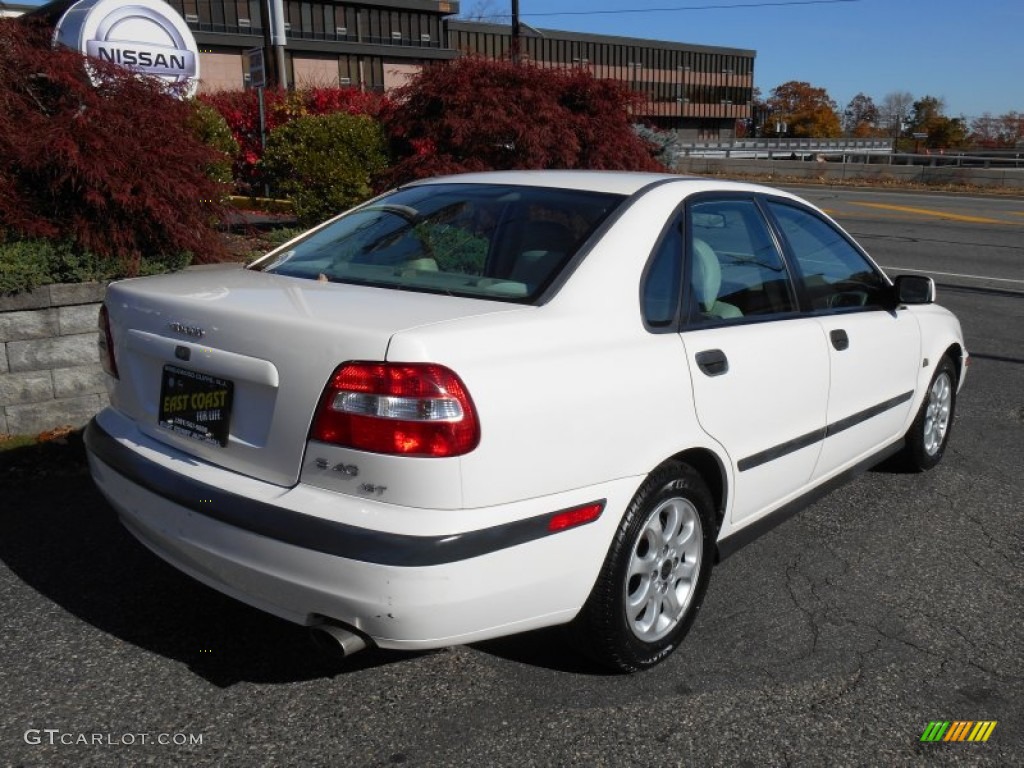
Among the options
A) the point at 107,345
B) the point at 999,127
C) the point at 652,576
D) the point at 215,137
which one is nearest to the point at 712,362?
the point at 652,576

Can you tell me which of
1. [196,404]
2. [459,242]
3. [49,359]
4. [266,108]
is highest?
[266,108]

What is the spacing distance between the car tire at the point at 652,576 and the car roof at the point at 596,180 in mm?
1107

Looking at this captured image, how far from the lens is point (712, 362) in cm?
336

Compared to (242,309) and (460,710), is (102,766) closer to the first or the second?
(460,710)

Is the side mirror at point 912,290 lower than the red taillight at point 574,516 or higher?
higher

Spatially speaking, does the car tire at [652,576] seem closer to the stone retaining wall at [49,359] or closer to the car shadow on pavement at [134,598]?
the car shadow on pavement at [134,598]

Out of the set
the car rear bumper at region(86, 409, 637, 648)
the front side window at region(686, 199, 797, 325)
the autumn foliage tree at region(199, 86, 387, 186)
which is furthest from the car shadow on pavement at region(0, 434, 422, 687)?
the autumn foliage tree at region(199, 86, 387, 186)

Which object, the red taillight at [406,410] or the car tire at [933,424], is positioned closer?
the red taillight at [406,410]

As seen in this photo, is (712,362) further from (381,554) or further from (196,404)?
(196,404)

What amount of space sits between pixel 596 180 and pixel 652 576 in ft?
5.05

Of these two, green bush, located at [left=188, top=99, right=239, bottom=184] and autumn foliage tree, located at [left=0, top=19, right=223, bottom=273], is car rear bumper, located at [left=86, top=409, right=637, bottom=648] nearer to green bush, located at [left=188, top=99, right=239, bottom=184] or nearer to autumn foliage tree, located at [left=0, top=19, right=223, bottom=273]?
autumn foliage tree, located at [left=0, top=19, right=223, bottom=273]

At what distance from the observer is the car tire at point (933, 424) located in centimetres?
516

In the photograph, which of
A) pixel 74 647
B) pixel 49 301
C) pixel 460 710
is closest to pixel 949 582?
pixel 460 710

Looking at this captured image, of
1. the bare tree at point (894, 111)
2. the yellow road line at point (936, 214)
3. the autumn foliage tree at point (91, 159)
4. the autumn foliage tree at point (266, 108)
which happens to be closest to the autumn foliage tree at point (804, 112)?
the bare tree at point (894, 111)
